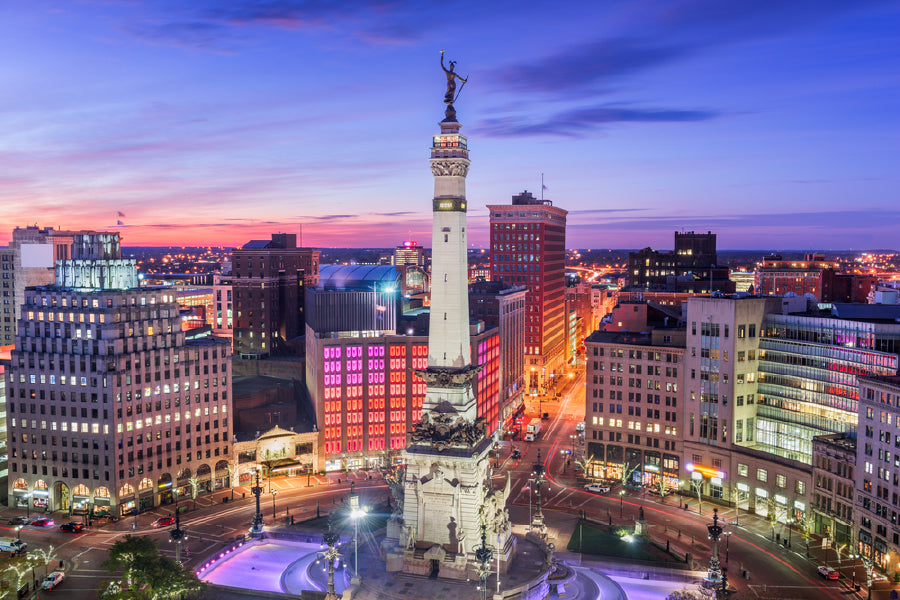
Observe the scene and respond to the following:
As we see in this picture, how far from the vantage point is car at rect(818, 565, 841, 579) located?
277 ft

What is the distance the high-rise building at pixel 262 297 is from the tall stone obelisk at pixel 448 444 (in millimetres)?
119450

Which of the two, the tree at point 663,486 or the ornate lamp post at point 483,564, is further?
the tree at point 663,486

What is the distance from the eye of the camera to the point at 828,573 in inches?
3334

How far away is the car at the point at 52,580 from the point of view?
8238cm

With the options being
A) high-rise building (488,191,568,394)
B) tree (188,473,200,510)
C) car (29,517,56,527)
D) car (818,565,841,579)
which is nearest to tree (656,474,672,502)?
car (818,565,841,579)

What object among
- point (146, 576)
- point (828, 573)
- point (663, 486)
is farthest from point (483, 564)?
point (663, 486)

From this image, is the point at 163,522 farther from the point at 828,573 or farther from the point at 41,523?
the point at 828,573

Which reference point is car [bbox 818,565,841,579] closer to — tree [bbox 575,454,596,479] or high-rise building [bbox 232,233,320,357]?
tree [bbox 575,454,596,479]

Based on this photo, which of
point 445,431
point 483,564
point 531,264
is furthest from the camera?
point 531,264

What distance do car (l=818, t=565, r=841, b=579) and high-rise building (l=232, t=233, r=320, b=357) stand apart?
138 meters

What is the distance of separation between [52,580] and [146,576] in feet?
69.8

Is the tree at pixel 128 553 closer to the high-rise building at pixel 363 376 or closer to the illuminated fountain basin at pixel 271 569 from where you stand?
the illuminated fountain basin at pixel 271 569

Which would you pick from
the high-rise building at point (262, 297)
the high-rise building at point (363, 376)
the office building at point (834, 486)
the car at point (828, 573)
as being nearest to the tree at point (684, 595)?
the car at point (828, 573)

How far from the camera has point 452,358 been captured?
78.5 meters
